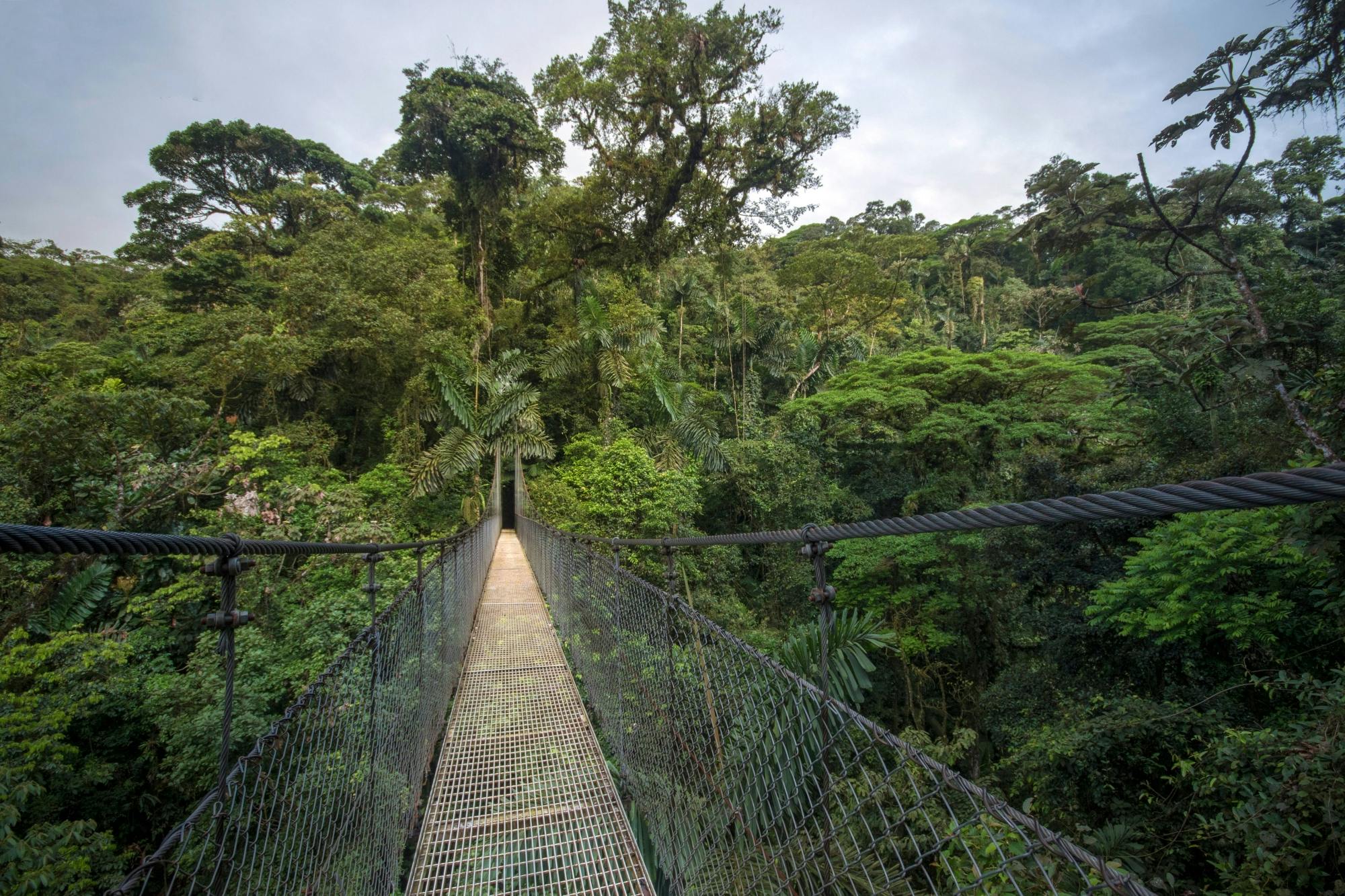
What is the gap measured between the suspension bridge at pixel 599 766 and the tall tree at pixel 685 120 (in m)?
7.68

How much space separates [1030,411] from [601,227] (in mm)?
7753

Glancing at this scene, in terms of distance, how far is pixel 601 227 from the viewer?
10.2m

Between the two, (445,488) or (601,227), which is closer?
(445,488)

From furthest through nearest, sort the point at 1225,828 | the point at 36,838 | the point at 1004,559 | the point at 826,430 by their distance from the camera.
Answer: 1. the point at 826,430
2. the point at 1004,559
3. the point at 36,838
4. the point at 1225,828

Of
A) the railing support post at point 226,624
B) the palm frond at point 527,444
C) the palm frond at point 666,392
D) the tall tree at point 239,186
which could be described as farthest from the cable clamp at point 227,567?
the tall tree at point 239,186

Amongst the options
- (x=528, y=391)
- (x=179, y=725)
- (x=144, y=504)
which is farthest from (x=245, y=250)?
(x=179, y=725)

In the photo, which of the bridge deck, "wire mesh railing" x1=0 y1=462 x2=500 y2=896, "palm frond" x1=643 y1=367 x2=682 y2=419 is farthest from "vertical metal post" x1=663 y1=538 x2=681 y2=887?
"palm frond" x1=643 y1=367 x2=682 y2=419

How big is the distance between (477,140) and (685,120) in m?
4.24

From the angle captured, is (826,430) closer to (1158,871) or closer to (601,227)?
(601,227)

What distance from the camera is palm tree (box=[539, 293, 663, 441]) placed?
31.4 feet

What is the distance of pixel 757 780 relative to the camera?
1137 mm

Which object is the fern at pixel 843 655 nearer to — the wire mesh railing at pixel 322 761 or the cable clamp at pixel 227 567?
the wire mesh railing at pixel 322 761

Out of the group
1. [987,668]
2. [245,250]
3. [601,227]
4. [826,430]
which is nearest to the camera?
[987,668]

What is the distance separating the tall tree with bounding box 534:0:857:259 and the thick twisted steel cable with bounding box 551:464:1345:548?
28.9 ft
